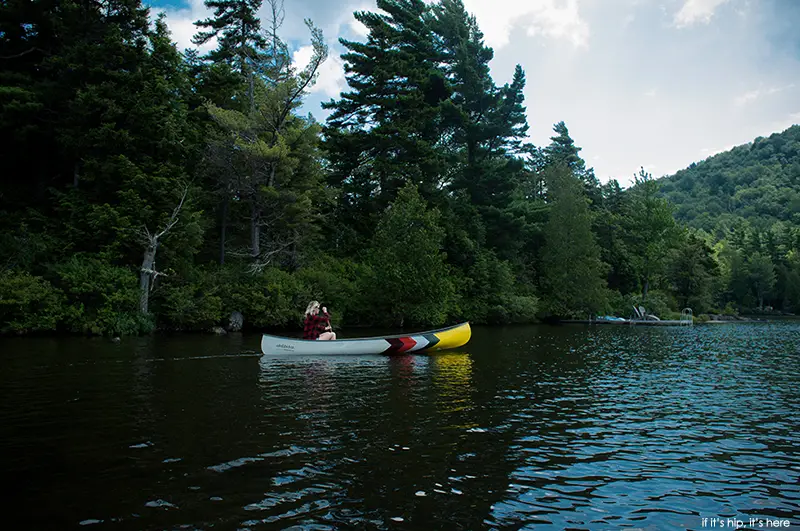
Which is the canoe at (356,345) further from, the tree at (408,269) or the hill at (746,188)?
the hill at (746,188)

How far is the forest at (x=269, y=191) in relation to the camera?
2766 centimetres

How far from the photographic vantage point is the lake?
19.0ft

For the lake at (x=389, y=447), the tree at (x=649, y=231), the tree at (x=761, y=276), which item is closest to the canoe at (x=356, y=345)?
the lake at (x=389, y=447)

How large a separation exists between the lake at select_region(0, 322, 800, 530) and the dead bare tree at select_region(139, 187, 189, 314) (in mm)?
10466

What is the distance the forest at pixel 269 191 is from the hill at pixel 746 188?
93318 millimetres

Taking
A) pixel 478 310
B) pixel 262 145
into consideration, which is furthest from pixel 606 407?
pixel 478 310

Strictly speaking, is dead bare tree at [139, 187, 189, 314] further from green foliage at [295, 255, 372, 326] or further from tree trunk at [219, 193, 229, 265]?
green foliage at [295, 255, 372, 326]

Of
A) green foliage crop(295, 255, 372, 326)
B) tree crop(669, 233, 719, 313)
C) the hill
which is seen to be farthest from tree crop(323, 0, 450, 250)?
the hill

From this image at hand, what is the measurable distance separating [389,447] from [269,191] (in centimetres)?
2639

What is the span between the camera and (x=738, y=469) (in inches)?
297

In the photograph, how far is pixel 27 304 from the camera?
23.5 m

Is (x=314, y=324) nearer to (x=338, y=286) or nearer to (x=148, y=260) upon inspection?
(x=148, y=260)

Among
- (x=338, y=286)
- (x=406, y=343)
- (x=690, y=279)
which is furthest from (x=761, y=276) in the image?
(x=406, y=343)

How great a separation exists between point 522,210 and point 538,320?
11.3 metres
